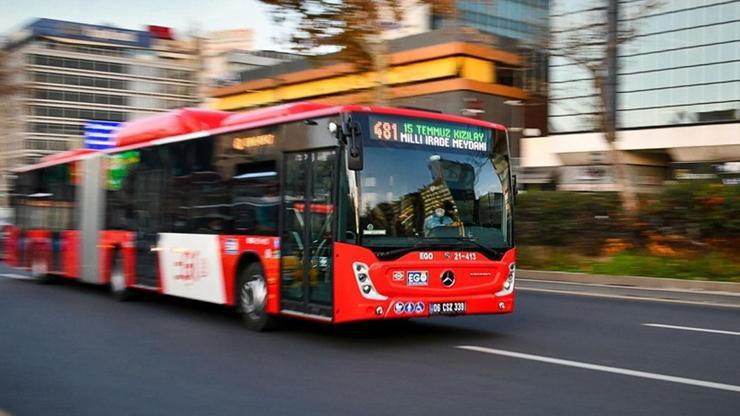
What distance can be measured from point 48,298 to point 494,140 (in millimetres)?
9347

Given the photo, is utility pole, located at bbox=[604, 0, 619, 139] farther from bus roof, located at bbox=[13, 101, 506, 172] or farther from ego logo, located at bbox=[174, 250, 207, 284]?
ego logo, located at bbox=[174, 250, 207, 284]

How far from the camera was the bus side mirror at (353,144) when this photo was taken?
9.31 m

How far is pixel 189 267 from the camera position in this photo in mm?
12977

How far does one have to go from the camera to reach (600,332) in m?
11.2

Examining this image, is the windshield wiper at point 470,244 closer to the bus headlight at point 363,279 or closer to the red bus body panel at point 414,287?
the red bus body panel at point 414,287

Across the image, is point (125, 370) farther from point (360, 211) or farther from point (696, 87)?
point (696, 87)

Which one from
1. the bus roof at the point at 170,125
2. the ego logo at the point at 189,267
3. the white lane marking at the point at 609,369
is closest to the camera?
the white lane marking at the point at 609,369

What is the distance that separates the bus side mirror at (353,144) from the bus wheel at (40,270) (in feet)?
38.9

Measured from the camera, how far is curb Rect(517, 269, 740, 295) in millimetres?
16922

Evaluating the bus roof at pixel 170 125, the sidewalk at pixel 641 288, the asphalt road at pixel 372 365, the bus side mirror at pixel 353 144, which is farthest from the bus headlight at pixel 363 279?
the sidewalk at pixel 641 288

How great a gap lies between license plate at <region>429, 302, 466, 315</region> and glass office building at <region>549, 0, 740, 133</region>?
42784 millimetres

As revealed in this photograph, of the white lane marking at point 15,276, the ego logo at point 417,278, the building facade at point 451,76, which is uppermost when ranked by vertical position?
the building facade at point 451,76

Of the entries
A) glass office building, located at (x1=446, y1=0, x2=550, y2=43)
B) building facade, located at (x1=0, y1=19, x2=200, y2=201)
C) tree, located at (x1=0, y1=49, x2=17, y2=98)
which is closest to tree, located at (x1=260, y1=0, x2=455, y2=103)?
tree, located at (x1=0, y1=49, x2=17, y2=98)

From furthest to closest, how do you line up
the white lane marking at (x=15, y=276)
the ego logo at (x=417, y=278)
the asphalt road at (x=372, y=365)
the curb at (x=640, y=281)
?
the white lane marking at (x=15, y=276) < the curb at (x=640, y=281) < the ego logo at (x=417, y=278) < the asphalt road at (x=372, y=365)
